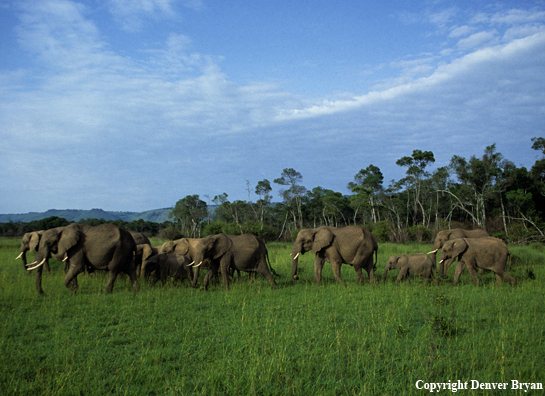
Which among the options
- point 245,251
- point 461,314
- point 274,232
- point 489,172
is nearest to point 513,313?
point 461,314

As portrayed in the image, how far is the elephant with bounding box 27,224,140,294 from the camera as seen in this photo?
1039cm

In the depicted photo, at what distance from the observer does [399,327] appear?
6.85 meters

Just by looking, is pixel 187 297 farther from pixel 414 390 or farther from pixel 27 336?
pixel 414 390

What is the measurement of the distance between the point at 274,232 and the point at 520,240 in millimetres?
25247

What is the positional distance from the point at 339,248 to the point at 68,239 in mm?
8004

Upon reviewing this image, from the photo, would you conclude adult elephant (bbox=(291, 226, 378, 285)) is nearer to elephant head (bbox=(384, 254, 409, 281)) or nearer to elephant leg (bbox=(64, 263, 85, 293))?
elephant head (bbox=(384, 254, 409, 281))

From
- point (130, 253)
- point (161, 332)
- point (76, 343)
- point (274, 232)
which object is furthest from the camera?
point (274, 232)

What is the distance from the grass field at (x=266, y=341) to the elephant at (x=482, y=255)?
985 mm

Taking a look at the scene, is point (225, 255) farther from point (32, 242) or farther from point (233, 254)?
point (32, 242)

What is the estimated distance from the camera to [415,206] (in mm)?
44344

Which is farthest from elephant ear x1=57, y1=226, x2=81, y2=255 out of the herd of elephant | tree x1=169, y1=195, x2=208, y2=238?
tree x1=169, y1=195, x2=208, y2=238

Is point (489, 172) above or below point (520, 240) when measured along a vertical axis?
above

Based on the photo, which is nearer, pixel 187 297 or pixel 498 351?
pixel 498 351

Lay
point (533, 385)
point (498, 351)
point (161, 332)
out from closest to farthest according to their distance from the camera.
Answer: point (533, 385) → point (498, 351) → point (161, 332)
